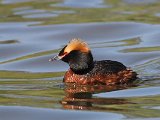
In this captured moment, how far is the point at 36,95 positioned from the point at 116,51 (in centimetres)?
553

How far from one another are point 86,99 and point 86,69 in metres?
1.15

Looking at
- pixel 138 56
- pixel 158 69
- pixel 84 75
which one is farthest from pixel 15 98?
pixel 138 56

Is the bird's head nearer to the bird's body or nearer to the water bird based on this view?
the water bird

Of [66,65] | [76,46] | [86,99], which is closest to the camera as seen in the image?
[86,99]

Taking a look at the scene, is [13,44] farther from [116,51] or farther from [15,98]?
[15,98]

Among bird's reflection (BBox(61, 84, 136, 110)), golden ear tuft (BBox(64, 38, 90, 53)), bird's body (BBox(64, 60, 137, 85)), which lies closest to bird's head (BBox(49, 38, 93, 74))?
golden ear tuft (BBox(64, 38, 90, 53))

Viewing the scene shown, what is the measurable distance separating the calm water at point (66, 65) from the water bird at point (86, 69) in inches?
7.4

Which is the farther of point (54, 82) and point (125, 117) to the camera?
point (54, 82)

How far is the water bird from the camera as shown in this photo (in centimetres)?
1480

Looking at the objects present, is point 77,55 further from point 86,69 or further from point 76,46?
point 86,69

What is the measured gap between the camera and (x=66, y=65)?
17.9 metres

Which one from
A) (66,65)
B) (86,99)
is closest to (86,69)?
(86,99)

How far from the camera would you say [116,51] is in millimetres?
19328

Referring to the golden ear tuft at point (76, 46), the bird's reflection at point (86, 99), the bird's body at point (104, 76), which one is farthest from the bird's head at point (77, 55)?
the bird's reflection at point (86, 99)
